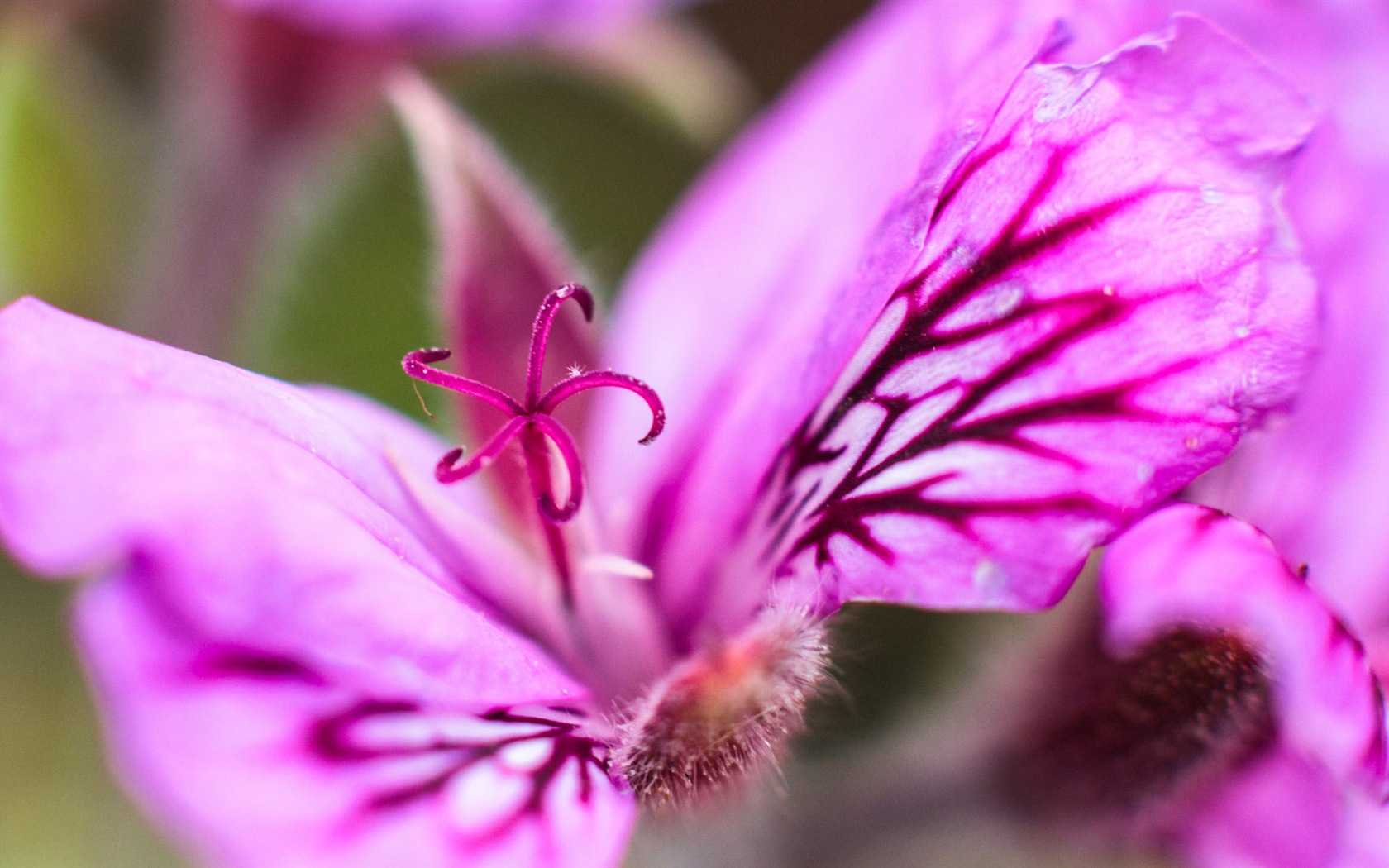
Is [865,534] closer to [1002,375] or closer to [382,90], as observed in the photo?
[1002,375]

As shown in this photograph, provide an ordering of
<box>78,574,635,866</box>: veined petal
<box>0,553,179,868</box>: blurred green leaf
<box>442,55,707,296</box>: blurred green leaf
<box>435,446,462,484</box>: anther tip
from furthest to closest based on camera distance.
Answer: <box>442,55,707,296</box>: blurred green leaf
<box>0,553,179,868</box>: blurred green leaf
<box>435,446,462,484</box>: anther tip
<box>78,574,635,866</box>: veined petal

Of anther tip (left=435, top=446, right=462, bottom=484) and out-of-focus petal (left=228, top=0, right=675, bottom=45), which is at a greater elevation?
out-of-focus petal (left=228, top=0, right=675, bottom=45)

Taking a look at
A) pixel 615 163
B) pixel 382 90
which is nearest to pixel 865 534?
pixel 382 90

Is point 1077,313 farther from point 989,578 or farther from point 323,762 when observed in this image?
point 323,762

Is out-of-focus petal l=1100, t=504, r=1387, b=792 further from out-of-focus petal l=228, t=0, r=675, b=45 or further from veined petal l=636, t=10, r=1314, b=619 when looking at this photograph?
out-of-focus petal l=228, t=0, r=675, b=45

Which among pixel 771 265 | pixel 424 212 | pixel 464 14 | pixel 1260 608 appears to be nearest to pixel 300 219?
pixel 424 212

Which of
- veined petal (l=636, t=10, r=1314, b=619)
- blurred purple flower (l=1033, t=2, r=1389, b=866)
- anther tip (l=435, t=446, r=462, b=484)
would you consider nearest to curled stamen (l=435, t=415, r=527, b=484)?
anther tip (l=435, t=446, r=462, b=484)
